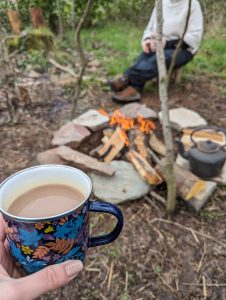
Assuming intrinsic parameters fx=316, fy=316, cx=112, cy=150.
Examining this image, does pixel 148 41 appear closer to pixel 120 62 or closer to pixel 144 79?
pixel 144 79

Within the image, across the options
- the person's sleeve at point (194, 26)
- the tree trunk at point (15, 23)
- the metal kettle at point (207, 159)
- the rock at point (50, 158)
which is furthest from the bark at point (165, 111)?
the tree trunk at point (15, 23)

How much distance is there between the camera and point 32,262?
862 millimetres

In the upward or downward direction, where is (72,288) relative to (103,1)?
downward

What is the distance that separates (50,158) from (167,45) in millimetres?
2238

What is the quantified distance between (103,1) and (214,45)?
2826mm

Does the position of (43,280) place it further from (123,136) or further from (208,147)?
(123,136)

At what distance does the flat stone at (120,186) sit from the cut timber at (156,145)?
1.17 ft

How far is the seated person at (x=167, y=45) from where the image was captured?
12.2 ft

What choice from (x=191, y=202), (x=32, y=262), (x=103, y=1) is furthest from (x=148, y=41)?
(x=32, y=262)

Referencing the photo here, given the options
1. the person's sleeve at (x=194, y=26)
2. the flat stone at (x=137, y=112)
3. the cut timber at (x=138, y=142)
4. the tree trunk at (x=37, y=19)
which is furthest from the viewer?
the tree trunk at (x=37, y=19)

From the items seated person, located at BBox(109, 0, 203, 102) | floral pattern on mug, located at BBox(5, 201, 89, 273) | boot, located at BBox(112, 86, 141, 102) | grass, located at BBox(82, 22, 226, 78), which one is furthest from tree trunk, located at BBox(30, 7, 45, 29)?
floral pattern on mug, located at BBox(5, 201, 89, 273)

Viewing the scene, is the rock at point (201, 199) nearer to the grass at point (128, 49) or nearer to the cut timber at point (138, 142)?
the cut timber at point (138, 142)

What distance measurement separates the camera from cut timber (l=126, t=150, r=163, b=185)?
2291mm

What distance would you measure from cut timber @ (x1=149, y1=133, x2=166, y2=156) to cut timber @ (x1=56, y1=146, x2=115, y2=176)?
0.53 m
